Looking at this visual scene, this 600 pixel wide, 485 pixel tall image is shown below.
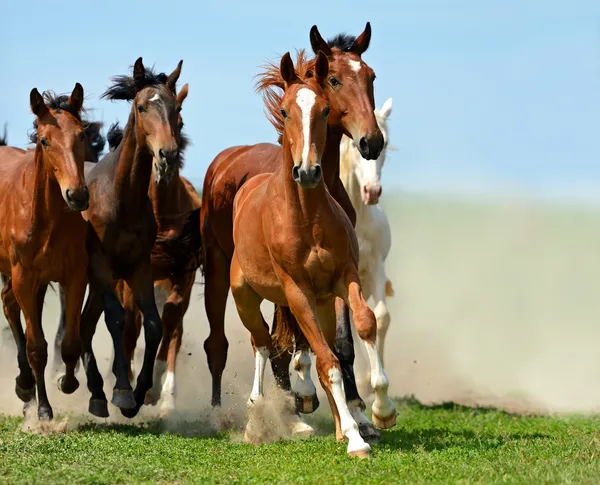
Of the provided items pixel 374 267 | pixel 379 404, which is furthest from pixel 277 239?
pixel 374 267

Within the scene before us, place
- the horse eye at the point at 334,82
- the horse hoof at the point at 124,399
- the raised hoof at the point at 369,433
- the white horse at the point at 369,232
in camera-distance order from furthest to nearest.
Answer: the white horse at the point at 369,232
the horse hoof at the point at 124,399
the horse eye at the point at 334,82
the raised hoof at the point at 369,433

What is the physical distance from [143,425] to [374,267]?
341 centimetres

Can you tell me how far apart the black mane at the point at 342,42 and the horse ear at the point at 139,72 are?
5.72 feet

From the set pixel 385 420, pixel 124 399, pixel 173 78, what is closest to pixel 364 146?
pixel 385 420

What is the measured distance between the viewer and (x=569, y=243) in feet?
85.8

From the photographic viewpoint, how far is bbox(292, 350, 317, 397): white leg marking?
389 inches

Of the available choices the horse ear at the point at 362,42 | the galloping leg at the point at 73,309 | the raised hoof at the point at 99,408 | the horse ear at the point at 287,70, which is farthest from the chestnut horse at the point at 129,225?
the horse ear at the point at 287,70

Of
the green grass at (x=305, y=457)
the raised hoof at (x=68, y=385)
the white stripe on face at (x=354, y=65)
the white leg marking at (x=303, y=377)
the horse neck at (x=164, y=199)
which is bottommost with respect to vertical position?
the green grass at (x=305, y=457)

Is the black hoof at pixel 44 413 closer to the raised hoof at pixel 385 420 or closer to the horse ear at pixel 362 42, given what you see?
the raised hoof at pixel 385 420

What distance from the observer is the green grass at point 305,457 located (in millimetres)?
6891

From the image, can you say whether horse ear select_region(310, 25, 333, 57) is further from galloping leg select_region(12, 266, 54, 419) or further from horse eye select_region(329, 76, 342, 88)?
galloping leg select_region(12, 266, 54, 419)

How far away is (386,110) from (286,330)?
4.56 metres

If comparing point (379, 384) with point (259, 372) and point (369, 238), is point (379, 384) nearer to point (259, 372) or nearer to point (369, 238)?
point (259, 372)

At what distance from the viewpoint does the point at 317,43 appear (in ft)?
31.5
